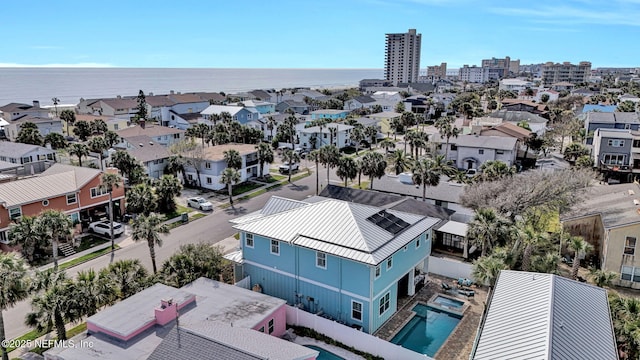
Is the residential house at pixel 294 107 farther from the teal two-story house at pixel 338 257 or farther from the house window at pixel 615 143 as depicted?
the teal two-story house at pixel 338 257

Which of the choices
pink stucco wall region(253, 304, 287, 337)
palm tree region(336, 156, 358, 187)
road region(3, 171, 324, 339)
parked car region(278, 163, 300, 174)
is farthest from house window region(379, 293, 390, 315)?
parked car region(278, 163, 300, 174)

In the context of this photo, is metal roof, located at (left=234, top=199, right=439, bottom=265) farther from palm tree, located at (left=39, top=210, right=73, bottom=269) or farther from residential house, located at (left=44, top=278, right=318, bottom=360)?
palm tree, located at (left=39, top=210, right=73, bottom=269)

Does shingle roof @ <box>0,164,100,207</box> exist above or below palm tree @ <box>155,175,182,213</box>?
above

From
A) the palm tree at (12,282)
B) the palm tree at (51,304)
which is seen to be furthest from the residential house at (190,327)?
the palm tree at (12,282)

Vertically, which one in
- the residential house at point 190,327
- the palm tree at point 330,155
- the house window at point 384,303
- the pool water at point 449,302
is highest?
the palm tree at point 330,155

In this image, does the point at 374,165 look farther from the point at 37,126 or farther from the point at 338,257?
the point at 37,126

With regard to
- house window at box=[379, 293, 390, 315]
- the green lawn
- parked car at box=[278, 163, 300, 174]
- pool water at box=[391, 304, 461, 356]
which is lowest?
pool water at box=[391, 304, 461, 356]

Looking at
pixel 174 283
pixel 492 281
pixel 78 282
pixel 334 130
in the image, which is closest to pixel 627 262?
pixel 492 281
